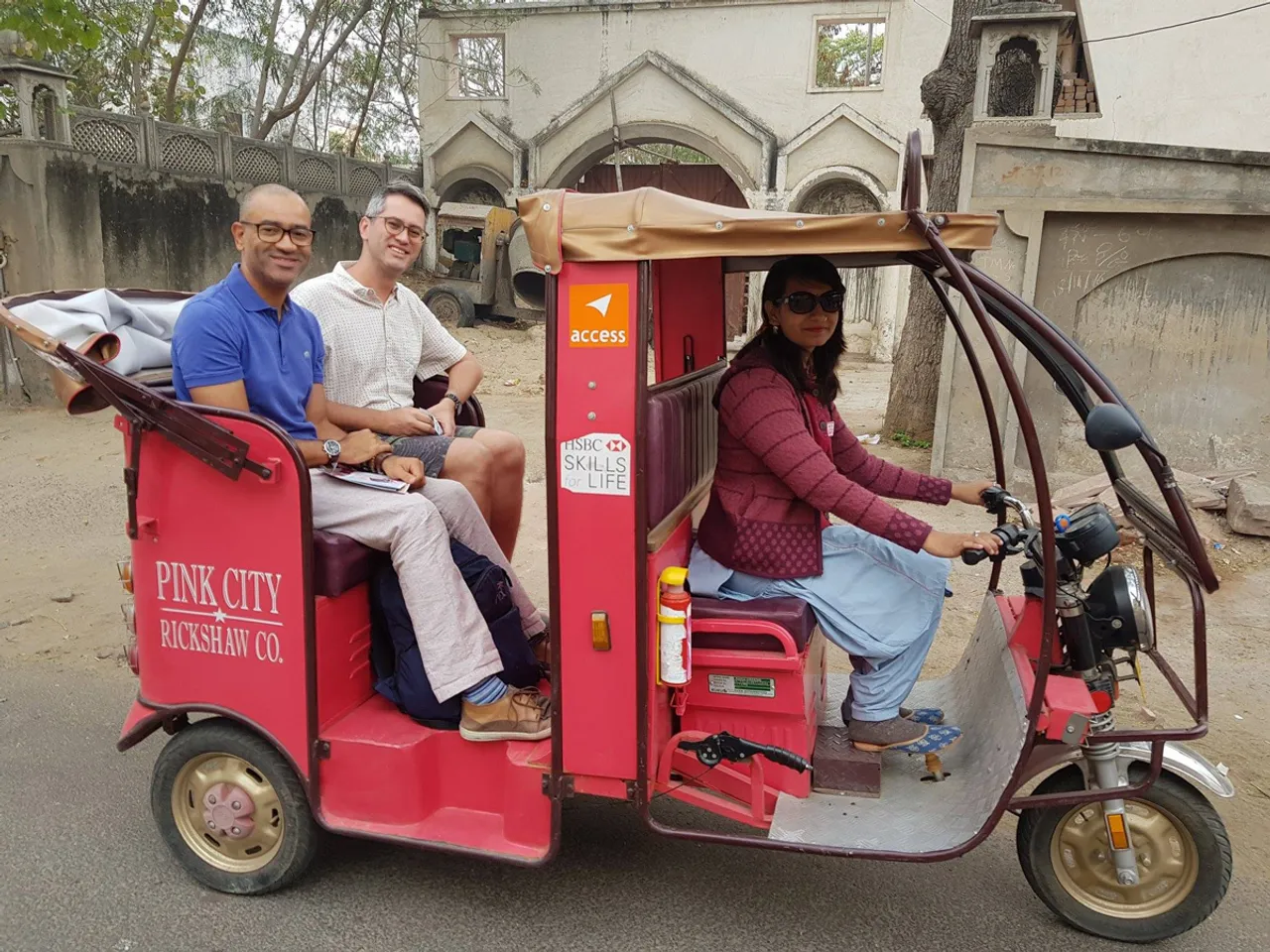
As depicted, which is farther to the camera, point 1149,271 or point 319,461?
point 1149,271

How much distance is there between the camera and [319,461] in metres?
3.15

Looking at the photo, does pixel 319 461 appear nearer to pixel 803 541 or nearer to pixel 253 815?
pixel 253 815

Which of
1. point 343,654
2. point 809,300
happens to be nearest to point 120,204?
point 343,654

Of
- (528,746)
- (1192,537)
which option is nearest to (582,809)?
(528,746)

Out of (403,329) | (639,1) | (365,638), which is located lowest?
(365,638)

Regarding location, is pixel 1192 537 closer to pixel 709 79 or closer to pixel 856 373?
pixel 856 373

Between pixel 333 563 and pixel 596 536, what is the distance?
2.65ft

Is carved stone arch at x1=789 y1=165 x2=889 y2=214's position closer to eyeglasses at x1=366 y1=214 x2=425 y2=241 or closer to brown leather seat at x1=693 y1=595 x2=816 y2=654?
eyeglasses at x1=366 y1=214 x2=425 y2=241

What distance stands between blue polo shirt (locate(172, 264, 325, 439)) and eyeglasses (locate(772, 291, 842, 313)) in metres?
1.57

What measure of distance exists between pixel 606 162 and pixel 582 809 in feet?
56.2

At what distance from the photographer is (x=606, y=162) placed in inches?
752

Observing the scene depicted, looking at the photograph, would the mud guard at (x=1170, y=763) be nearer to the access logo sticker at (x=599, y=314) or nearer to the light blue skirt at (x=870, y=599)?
the light blue skirt at (x=870, y=599)

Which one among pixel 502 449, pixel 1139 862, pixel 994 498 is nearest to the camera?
pixel 1139 862

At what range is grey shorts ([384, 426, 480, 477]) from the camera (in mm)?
3576
